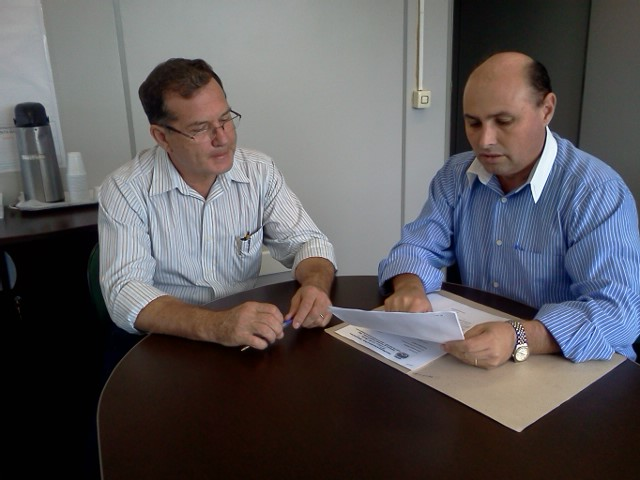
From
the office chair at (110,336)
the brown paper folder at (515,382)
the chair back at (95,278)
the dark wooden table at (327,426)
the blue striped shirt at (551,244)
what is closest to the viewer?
the dark wooden table at (327,426)

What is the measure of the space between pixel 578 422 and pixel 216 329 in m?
0.71

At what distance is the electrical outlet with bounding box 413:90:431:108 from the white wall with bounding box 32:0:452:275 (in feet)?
0.15

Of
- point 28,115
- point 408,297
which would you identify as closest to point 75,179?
point 28,115

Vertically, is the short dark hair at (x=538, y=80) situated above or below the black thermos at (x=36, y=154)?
above

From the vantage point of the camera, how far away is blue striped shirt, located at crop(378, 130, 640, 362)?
1.09m

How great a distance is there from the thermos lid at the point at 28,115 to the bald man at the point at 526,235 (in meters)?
1.43

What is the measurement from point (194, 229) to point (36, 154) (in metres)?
0.81

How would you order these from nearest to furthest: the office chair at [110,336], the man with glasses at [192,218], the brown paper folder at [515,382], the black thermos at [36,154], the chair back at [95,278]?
the brown paper folder at [515,382], the man with glasses at [192,218], the office chair at [110,336], the chair back at [95,278], the black thermos at [36,154]

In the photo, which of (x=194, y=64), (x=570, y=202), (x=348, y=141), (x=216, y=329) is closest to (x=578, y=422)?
(x=570, y=202)

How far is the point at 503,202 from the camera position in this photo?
1.41 m

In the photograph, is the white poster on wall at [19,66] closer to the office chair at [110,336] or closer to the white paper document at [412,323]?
the office chair at [110,336]

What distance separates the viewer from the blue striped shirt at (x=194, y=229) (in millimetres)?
1522

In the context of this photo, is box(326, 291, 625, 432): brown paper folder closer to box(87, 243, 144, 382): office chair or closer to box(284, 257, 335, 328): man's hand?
box(284, 257, 335, 328): man's hand

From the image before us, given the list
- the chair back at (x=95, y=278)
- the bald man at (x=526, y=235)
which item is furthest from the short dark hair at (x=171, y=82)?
the bald man at (x=526, y=235)
